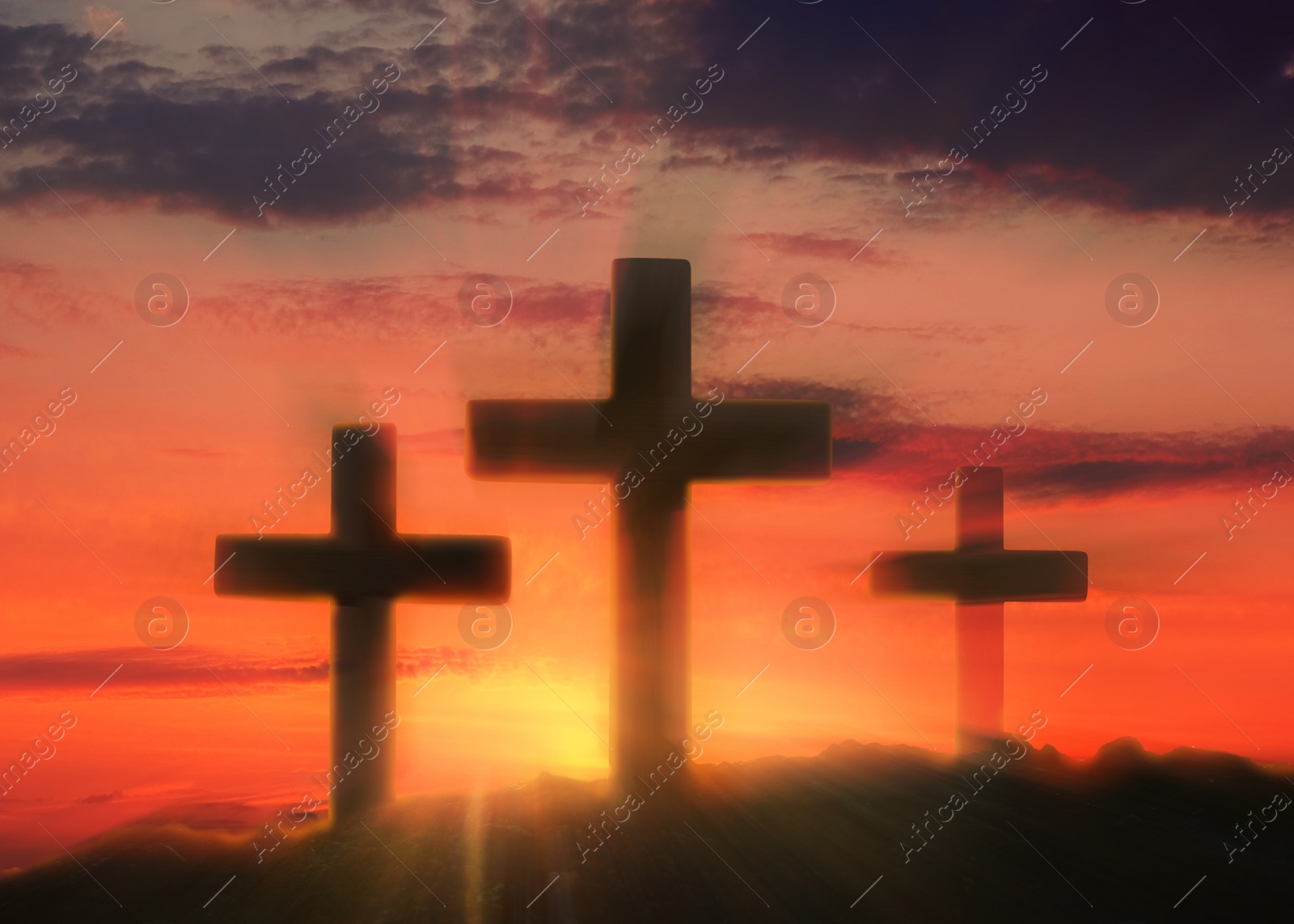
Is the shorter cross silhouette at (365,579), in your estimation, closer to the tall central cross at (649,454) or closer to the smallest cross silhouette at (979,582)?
the tall central cross at (649,454)

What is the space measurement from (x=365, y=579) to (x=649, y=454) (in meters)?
2.37

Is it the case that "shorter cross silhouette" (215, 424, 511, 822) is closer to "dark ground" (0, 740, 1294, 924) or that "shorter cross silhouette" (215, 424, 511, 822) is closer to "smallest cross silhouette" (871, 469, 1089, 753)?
"dark ground" (0, 740, 1294, 924)

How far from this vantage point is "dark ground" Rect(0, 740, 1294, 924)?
594cm

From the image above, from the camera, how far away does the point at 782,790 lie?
25.2 ft

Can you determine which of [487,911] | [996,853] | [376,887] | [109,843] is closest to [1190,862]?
[996,853]

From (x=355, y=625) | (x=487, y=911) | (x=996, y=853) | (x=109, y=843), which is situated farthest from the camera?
(x=355, y=625)

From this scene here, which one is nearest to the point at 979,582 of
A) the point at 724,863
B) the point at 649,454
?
the point at 649,454

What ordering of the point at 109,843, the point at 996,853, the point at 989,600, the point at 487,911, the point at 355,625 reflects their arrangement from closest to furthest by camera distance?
the point at 487,911 < the point at 996,853 < the point at 109,843 < the point at 355,625 < the point at 989,600

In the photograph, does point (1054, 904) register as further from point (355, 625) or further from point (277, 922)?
point (355, 625)

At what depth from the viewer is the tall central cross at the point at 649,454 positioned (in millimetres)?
7320

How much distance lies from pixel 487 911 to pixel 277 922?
1.20 m

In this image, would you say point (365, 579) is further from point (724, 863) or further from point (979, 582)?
point (979, 582)

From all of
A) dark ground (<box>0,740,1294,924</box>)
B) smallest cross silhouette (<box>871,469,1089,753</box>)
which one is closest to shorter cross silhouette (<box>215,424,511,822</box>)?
dark ground (<box>0,740,1294,924</box>)

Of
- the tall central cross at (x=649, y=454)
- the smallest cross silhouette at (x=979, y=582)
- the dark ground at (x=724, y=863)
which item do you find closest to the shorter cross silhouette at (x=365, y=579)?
the dark ground at (x=724, y=863)
